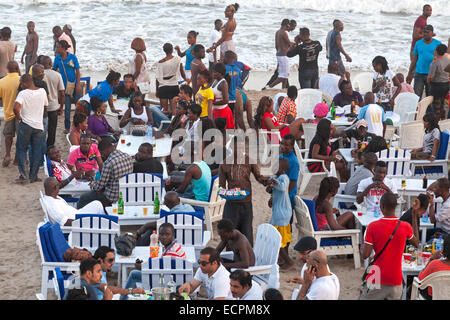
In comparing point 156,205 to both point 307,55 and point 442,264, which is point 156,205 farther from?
point 307,55

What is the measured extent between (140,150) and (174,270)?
10.7 ft

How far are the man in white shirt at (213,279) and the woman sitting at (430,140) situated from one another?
509 cm

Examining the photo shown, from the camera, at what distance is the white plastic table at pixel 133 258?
23.5 ft

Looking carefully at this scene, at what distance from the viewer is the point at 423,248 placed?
25.0 ft

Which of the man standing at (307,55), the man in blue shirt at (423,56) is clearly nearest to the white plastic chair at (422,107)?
the man in blue shirt at (423,56)

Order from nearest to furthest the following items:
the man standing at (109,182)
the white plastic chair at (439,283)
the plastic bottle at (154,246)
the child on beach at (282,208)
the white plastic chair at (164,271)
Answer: the white plastic chair at (439,283)
the white plastic chair at (164,271)
the plastic bottle at (154,246)
the child on beach at (282,208)
the man standing at (109,182)

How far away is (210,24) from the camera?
83.9 feet

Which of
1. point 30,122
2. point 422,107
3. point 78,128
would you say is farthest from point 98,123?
point 422,107

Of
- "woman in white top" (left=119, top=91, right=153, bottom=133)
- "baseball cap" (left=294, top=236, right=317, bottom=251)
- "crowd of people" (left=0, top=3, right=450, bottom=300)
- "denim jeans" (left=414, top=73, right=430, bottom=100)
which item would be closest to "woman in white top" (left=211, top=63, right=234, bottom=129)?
"crowd of people" (left=0, top=3, right=450, bottom=300)

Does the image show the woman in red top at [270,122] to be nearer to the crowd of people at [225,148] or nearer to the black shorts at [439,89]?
the crowd of people at [225,148]

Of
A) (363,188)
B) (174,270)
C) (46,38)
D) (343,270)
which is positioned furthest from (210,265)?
(46,38)
